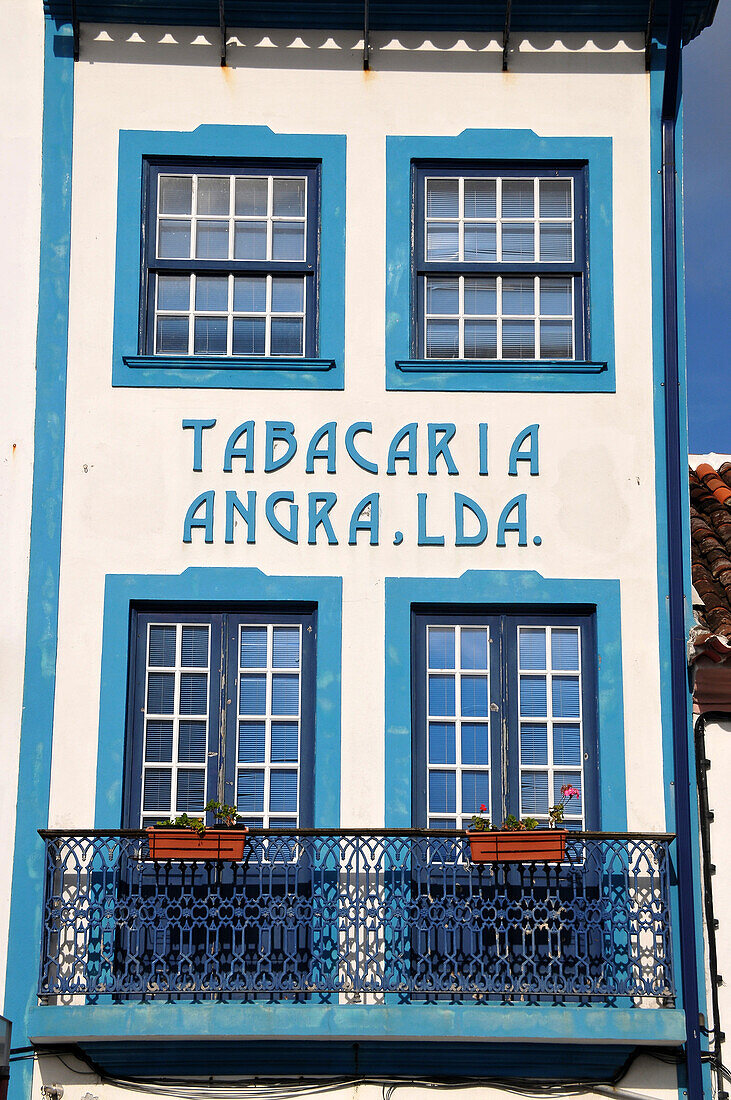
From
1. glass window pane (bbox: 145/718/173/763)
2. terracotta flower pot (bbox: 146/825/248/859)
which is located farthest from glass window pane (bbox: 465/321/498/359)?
terracotta flower pot (bbox: 146/825/248/859)

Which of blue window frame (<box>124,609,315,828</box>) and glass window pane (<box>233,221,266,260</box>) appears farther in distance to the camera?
glass window pane (<box>233,221,266,260</box>)

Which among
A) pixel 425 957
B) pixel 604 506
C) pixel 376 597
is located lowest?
pixel 425 957

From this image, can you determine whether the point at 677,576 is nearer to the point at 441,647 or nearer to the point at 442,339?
the point at 441,647

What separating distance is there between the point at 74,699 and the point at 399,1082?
344cm

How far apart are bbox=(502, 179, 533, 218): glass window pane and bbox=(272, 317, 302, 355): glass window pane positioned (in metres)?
1.86

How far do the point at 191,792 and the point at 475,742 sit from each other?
6.71 feet

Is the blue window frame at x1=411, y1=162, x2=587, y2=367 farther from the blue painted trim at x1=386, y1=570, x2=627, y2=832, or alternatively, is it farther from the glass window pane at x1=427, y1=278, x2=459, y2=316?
the blue painted trim at x1=386, y1=570, x2=627, y2=832

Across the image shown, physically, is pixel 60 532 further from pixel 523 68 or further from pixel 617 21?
pixel 617 21

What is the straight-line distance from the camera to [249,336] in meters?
11.7

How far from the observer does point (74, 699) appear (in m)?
11.0

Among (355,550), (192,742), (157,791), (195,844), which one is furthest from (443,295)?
(195,844)

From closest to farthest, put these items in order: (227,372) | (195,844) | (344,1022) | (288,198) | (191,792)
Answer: (344,1022)
(195,844)
(191,792)
(227,372)
(288,198)

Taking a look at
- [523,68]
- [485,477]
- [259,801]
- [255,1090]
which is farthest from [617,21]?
[255,1090]

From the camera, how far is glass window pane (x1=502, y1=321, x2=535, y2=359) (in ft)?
38.7
